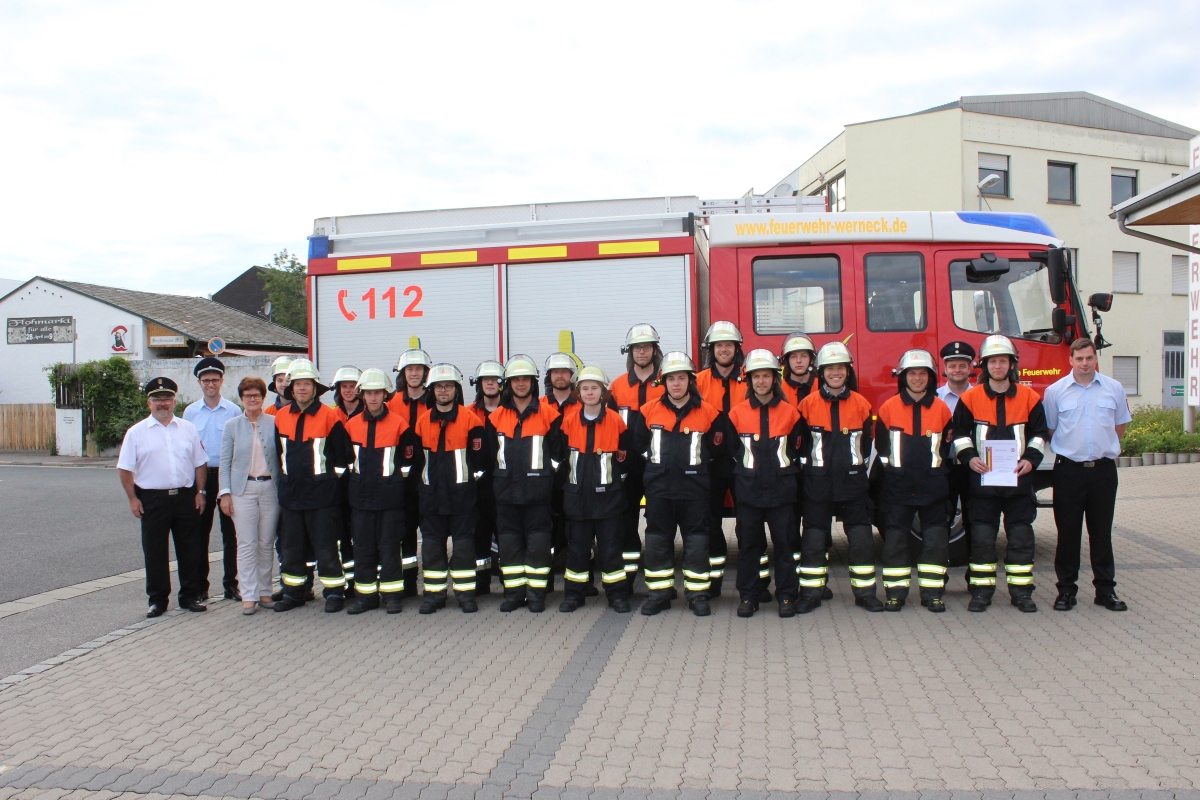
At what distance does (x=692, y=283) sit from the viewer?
7.21m

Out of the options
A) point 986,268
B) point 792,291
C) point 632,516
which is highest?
point 986,268

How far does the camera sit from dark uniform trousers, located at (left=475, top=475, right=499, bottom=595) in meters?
6.42

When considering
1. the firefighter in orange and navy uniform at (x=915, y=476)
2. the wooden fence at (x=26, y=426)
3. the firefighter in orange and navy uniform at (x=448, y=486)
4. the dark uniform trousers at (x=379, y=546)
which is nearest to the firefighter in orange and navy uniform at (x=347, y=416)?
the dark uniform trousers at (x=379, y=546)

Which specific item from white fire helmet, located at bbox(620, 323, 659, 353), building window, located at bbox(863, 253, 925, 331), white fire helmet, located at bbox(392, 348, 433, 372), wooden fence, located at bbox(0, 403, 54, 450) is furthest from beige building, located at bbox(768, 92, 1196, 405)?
wooden fence, located at bbox(0, 403, 54, 450)

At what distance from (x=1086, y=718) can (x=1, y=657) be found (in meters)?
6.16

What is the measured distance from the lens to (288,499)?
6.26 meters

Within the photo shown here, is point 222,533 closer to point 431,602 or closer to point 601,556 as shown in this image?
point 431,602

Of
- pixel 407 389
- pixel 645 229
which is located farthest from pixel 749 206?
pixel 407 389

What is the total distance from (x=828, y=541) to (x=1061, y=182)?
2527cm

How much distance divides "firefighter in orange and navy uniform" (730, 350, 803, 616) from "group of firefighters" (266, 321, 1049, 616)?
13 mm

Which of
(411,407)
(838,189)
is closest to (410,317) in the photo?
(411,407)

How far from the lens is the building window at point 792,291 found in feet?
23.4

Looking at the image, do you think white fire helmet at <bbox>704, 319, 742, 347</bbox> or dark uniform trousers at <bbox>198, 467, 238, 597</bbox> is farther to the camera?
dark uniform trousers at <bbox>198, 467, 238, 597</bbox>

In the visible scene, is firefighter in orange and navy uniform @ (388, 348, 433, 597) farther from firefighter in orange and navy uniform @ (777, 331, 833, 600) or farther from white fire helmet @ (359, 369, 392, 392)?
firefighter in orange and navy uniform @ (777, 331, 833, 600)
